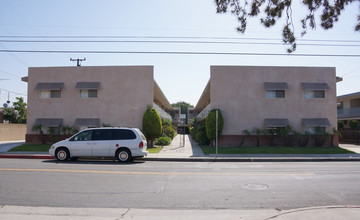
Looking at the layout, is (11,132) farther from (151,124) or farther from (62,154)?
(62,154)

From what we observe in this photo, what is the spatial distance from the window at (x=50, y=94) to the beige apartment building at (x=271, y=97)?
1235cm

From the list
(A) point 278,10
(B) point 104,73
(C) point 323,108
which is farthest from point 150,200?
(C) point 323,108

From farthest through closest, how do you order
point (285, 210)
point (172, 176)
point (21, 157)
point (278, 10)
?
point (21, 157)
point (172, 176)
point (278, 10)
point (285, 210)

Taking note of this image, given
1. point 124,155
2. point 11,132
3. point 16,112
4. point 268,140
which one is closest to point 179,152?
point 124,155

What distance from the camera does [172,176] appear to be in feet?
32.5

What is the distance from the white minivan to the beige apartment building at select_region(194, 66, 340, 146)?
9566 mm

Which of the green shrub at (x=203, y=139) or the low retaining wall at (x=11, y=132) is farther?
the low retaining wall at (x=11, y=132)

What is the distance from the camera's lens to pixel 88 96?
2269 cm

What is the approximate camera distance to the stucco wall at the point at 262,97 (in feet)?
71.9

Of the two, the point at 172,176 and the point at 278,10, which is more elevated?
the point at 278,10

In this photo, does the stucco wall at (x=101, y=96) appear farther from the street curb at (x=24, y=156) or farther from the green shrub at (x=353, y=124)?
the green shrub at (x=353, y=124)

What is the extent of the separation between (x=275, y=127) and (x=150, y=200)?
17027mm

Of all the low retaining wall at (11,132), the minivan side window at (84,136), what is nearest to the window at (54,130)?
the minivan side window at (84,136)

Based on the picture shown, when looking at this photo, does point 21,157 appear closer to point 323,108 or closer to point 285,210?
point 285,210
